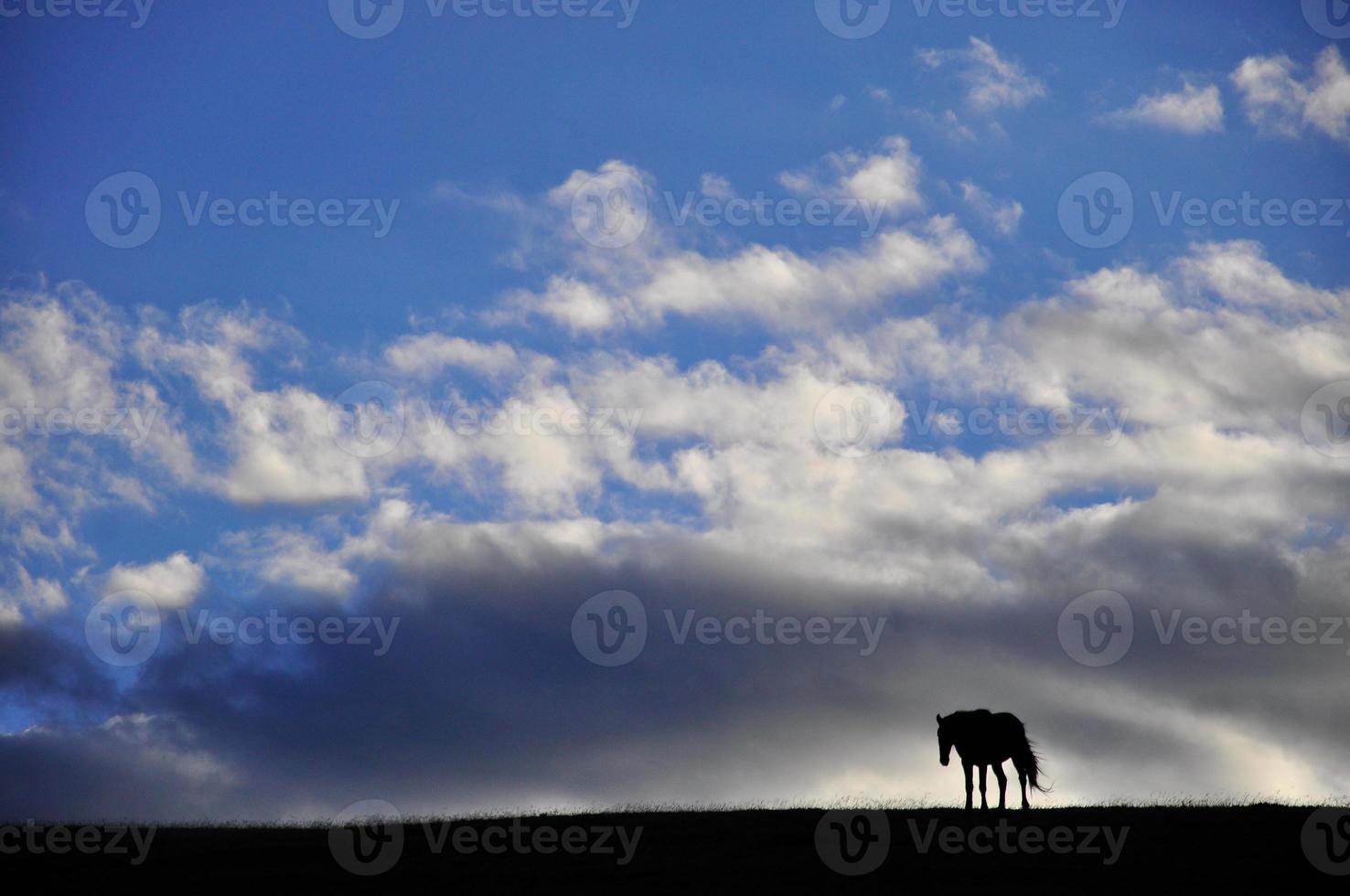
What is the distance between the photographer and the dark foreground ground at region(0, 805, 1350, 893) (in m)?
20.8

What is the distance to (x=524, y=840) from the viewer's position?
85.8ft

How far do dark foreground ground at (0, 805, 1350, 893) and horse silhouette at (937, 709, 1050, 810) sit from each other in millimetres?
2206

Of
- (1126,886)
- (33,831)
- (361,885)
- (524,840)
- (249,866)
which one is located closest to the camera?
(1126,886)

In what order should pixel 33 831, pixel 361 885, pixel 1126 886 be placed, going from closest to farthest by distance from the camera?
pixel 1126 886 < pixel 361 885 < pixel 33 831

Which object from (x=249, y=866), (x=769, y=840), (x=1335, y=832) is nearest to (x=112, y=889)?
(x=249, y=866)

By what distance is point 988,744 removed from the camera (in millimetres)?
30438

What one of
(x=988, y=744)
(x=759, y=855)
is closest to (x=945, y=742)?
(x=988, y=744)

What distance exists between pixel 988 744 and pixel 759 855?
9.10 m

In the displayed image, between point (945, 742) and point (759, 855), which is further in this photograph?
point (945, 742)

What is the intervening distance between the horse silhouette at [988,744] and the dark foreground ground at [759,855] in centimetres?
221

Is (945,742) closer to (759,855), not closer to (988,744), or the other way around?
(988,744)

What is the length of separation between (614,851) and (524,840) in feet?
8.44

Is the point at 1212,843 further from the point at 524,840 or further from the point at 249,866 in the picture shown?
the point at 249,866

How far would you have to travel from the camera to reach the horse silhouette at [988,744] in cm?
3003
